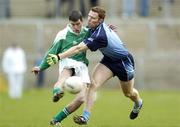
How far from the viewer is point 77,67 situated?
18.4 meters

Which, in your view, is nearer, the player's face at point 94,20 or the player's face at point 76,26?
the player's face at point 94,20

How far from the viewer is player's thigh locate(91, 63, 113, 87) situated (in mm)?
18280

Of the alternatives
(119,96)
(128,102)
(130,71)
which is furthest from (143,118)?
(119,96)

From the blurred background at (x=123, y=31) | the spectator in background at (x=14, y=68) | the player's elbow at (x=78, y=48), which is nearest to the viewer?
the player's elbow at (x=78, y=48)

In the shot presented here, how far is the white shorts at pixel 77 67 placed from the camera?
18.4 metres

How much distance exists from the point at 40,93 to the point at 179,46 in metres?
6.62

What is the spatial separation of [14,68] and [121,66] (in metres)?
17.9

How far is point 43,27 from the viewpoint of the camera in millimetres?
39438

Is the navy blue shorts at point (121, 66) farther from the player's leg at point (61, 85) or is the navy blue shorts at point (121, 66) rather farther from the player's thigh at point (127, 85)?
the player's leg at point (61, 85)

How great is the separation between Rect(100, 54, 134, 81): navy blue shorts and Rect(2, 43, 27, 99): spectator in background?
17457 mm

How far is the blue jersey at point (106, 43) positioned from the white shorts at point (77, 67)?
0.57 meters

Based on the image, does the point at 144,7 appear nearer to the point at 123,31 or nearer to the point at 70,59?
the point at 123,31

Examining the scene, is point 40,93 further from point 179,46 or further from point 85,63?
point 85,63

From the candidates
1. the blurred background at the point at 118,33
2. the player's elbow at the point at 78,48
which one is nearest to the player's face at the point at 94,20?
the player's elbow at the point at 78,48
